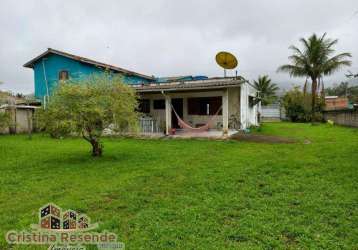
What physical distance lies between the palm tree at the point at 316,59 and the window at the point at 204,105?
Answer: 1186cm

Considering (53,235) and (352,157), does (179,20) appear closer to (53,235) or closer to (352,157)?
(352,157)

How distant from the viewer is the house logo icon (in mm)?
3336

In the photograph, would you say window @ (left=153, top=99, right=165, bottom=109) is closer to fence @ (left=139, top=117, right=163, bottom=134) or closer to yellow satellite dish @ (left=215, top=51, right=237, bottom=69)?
fence @ (left=139, top=117, right=163, bottom=134)

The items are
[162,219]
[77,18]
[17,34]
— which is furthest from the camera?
[17,34]

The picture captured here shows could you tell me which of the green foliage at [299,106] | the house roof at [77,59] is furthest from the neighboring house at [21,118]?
the green foliage at [299,106]

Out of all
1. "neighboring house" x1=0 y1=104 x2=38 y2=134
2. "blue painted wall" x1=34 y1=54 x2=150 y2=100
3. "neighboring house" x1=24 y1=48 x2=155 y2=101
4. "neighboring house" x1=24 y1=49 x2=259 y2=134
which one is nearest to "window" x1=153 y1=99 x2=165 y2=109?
"neighboring house" x1=24 y1=49 x2=259 y2=134

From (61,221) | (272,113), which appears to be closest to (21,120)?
(61,221)

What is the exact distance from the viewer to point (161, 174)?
5.92 m

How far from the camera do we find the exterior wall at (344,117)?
18.4 metres

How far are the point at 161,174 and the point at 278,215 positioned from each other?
2901mm

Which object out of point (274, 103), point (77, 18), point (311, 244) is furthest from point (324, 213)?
point (274, 103)

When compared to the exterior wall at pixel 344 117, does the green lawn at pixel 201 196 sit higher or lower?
lower

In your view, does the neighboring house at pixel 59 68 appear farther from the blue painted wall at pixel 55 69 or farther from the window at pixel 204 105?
the window at pixel 204 105

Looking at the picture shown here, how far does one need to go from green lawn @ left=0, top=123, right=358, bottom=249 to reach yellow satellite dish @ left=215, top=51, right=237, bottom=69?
8301mm
